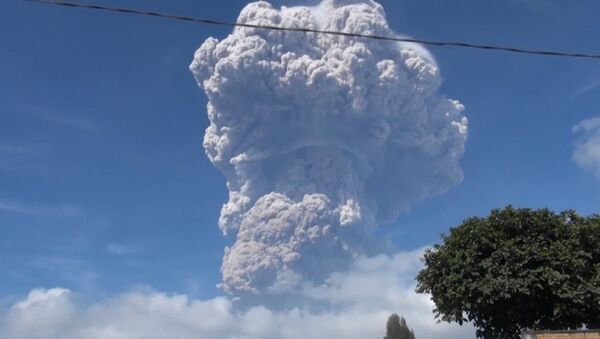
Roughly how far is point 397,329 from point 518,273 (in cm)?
6897

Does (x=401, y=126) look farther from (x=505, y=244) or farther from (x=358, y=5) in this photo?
(x=505, y=244)

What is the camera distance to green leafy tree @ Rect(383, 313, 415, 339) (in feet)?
318

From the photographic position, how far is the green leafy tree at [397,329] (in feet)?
318

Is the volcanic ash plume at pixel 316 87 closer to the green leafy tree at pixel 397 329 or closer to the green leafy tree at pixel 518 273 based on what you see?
the green leafy tree at pixel 397 329

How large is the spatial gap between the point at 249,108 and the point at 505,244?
157 metres

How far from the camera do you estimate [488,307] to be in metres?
32.9

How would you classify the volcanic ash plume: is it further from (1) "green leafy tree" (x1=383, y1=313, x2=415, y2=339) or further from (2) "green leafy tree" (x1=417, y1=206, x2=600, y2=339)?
(2) "green leafy tree" (x1=417, y1=206, x2=600, y2=339)

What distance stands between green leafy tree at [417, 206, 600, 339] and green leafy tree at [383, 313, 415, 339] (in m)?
63.9

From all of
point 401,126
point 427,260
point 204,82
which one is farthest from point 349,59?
point 427,260

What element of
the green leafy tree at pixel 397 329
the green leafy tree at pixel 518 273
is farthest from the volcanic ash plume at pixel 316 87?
the green leafy tree at pixel 518 273

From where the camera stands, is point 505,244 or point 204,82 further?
point 204,82

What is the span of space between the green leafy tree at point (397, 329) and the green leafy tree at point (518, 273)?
210 ft

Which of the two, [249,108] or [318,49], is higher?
[318,49]

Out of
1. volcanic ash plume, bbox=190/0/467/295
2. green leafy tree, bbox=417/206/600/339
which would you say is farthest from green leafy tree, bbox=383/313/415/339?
volcanic ash plume, bbox=190/0/467/295
